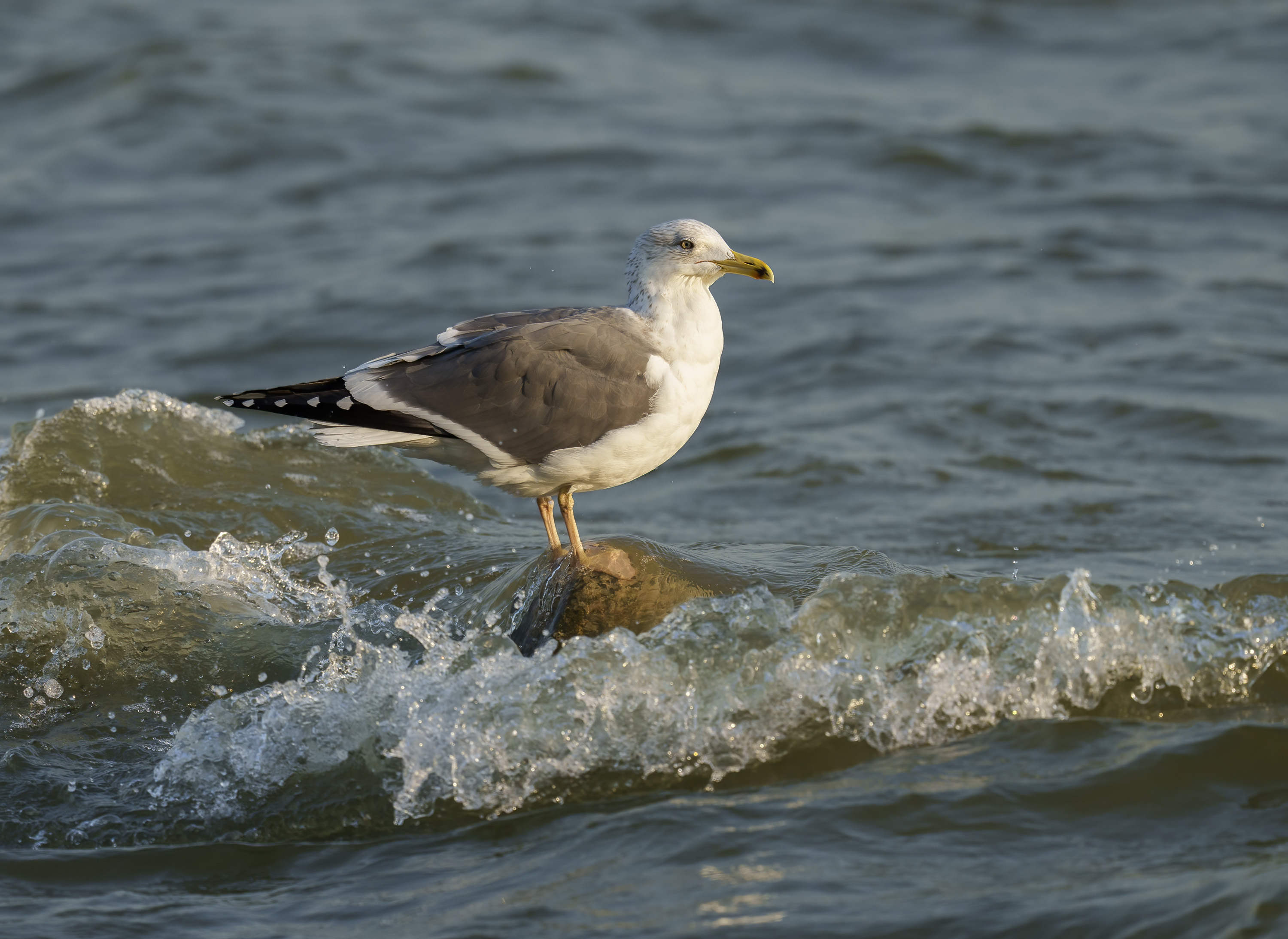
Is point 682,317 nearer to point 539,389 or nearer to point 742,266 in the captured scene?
point 742,266

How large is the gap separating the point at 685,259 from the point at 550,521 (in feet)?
3.60

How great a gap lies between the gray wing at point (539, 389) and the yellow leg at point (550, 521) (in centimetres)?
42

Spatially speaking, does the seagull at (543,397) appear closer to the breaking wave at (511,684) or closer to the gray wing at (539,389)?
the gray wing at (539,389)

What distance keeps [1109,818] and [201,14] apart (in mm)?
16016

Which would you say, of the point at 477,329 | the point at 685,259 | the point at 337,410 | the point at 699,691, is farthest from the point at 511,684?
the point at 685,259

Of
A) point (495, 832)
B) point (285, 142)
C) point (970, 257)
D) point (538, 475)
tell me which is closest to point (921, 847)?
point (495, 832)

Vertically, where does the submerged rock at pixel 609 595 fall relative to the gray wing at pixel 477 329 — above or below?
below

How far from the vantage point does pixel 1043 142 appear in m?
12.5

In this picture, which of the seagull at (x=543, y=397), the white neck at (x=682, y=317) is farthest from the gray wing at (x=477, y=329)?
the white neck at (x=682, y=317)

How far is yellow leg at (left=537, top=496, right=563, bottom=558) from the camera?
5.03m

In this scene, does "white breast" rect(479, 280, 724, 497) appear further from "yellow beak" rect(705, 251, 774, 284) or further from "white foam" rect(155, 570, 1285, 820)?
"white foam" rect(155, 570, 1285, 820)

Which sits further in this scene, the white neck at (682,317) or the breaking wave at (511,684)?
the white neck at (682,317)

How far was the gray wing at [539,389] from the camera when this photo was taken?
15.3 feet

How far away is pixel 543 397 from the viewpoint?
15.3 feet
